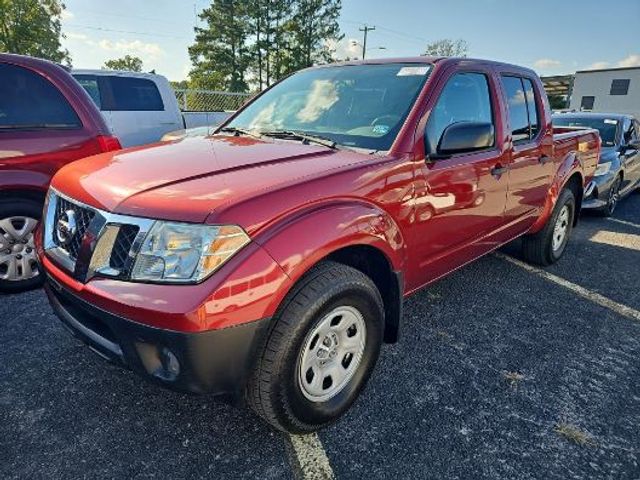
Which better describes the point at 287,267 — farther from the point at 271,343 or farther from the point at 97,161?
the point at 97,161

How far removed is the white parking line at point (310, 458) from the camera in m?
2.01

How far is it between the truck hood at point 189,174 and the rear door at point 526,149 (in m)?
1.74

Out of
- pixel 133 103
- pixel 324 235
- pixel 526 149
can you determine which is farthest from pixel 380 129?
pixel 133 103

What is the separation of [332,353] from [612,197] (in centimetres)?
682

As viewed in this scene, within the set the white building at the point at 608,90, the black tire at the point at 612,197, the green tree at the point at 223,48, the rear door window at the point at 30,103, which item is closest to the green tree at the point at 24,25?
the green tree at the point at 223,48

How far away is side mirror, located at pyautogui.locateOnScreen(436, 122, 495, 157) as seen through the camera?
101 inches

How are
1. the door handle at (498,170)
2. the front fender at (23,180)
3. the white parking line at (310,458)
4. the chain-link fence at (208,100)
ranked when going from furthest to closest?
the chain-link fence at (208,100), the front fender at (23,180), the door handle at (498,170), the white parking line at (310,458)

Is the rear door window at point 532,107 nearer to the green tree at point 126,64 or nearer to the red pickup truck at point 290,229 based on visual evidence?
the red pickup truck at point 290,229

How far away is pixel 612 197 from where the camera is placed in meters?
7.21

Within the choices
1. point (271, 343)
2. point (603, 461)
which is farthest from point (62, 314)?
point (603, 461)

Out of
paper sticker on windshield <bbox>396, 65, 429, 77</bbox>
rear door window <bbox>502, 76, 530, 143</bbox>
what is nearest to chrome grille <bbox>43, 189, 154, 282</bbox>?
paper sticker on windshield <bbox>396, 65, 429, 77</bbox>

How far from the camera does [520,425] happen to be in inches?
92.6

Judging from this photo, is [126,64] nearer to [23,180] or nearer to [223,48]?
[223,48]

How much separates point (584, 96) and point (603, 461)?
1872 inches
